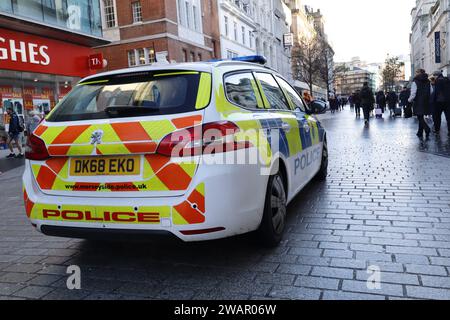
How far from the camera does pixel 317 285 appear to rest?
3166mm

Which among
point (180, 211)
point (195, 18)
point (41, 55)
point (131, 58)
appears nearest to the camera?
point (180, 211)

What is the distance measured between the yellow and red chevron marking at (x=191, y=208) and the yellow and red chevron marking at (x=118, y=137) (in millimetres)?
441

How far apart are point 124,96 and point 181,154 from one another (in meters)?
0.88

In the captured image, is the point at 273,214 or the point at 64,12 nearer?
the point at 273,214

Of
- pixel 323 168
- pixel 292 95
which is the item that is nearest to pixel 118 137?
pixel 292 95

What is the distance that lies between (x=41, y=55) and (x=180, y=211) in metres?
17.2

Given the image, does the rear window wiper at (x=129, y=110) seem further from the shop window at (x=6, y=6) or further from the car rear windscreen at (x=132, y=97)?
the shop window at (x=6, y=6)

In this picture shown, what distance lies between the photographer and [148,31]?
3328 centimetres

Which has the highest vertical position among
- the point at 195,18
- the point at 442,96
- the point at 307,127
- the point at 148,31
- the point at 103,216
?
the point at 195,18

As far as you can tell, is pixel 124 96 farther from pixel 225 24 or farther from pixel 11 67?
pixel 225 24

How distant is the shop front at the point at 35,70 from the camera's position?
662 inches

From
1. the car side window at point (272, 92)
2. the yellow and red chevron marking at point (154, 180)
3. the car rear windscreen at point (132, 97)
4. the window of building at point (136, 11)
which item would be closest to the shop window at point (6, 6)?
the car side window at point (272, 92)

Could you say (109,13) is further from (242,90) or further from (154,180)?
(154,180)
